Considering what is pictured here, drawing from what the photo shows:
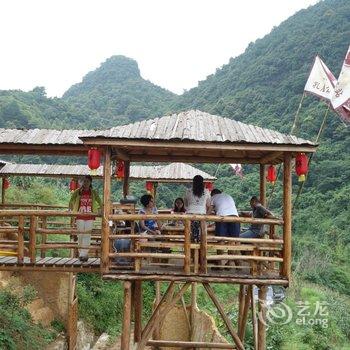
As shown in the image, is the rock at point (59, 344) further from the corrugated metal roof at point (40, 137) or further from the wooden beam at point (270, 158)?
the wooden beam at point (270, 158)

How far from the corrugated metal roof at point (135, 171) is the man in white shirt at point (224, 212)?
8.27 metres

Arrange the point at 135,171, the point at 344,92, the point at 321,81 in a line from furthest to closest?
the point at 135,171
the point at 321,81
the point at 344,92

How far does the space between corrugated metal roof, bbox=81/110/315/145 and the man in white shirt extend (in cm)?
103

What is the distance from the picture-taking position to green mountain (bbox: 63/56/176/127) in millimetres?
49338

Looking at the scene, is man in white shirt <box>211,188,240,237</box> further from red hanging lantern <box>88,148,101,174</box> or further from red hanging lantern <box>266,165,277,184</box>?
red hanging lantern <box>266,165,277,184</box>

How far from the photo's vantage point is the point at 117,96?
5681 centimetres

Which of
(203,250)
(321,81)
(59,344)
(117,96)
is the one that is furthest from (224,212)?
(117,96)

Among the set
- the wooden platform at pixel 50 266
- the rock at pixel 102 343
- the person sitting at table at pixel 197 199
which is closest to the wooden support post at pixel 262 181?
the person sitting at table at pixel 197 199

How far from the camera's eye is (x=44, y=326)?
1375 cm

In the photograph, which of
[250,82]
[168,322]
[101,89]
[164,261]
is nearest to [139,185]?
[250,82]

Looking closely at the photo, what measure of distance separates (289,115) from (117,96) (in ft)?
83.4

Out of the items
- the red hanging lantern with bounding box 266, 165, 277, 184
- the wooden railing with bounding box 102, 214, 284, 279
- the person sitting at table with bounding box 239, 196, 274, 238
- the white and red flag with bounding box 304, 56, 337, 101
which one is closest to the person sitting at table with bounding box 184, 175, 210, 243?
the wooden railing with bounding box 102, 214, 284, 279

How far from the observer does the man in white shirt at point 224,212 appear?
743 cm

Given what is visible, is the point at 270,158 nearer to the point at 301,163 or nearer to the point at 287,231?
the point at 301,163
